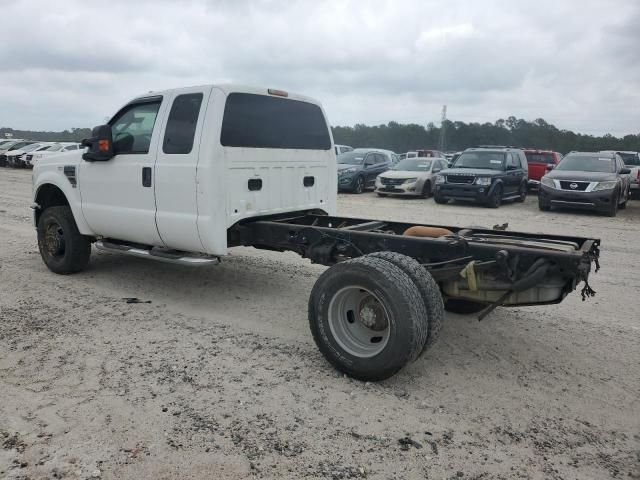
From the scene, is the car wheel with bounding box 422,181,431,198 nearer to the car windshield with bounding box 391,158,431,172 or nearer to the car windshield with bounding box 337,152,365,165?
the car windshield with bounding box 391,158,431,172

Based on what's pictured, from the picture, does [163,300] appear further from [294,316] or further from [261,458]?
[261,458]

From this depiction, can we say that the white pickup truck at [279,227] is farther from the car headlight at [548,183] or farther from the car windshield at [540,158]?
the car windshield at [540,158]

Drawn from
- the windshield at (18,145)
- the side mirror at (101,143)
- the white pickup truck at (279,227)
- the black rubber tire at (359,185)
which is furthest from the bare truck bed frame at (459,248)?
the windshield at (18,145)

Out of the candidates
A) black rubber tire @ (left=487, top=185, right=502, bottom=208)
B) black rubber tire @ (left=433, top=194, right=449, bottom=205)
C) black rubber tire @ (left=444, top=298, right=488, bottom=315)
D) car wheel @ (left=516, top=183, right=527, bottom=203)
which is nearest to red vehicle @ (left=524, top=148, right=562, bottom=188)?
car wheel @ (left=516, top=183, right=527, bottom=203)

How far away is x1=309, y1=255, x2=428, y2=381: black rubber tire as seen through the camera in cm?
357

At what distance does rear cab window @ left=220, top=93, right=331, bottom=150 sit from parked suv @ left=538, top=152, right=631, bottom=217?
1028 cm

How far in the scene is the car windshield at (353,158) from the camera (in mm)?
20531

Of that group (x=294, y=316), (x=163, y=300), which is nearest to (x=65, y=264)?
(x=163, y=300)

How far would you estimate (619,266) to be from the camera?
309 inches

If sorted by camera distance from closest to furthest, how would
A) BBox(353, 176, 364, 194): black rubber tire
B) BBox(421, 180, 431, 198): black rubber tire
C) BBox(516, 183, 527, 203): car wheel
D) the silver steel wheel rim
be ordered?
the silver steel wheel rim
BBox(516, 183, 527, 203): car wheel
BBox(421, 180, 431, 198): black rubber tire
BBox(353, 176, 364, 194): black rubber tire

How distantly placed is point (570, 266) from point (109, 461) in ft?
10.3

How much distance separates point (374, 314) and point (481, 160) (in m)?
14.0

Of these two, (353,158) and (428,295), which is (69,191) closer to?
(428,295)

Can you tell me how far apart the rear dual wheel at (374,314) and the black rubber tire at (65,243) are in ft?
12.6
